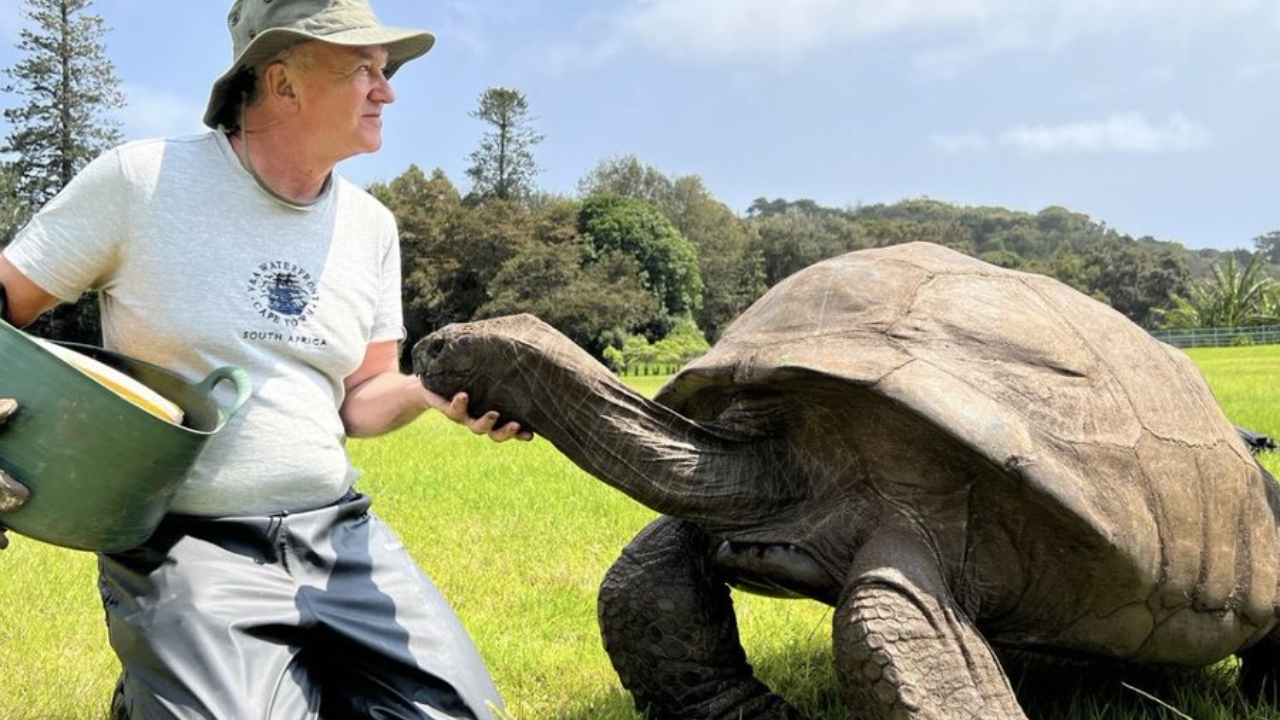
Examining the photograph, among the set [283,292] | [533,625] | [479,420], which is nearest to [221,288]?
[283,292]

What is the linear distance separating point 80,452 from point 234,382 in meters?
0.40

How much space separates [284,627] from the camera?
8.47 feet

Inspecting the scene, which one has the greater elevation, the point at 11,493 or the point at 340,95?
the point at 340,95

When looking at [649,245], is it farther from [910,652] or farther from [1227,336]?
[910,652]

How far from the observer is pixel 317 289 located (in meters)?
2.80

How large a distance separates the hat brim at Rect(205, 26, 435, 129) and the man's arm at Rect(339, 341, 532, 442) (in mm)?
764

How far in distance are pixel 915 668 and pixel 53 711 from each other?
7.80 ft

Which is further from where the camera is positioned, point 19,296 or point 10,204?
point 10,204

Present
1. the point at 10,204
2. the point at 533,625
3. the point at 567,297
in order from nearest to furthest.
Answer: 1. the point at 533,625
2. the point at 10,204
3. the point at 567,297

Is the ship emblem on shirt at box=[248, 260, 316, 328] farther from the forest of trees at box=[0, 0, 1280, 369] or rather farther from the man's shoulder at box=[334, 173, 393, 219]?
the forest of trees at box=[0, 0, 1280, 369]

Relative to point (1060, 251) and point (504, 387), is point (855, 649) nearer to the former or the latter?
point (504, 387)

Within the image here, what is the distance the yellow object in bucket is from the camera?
2263 millimetres

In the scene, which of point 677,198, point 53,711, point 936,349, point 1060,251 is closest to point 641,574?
point 936,349

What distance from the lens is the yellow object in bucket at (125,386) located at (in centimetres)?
226
